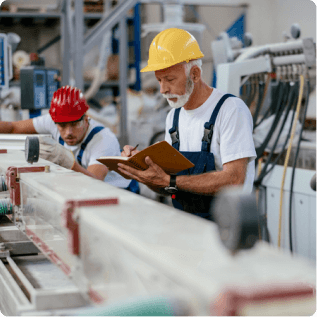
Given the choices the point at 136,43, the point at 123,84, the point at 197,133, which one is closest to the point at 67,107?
the point at 197,133

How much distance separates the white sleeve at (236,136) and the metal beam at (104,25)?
2.65 meters

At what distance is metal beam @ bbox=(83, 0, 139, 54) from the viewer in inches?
163

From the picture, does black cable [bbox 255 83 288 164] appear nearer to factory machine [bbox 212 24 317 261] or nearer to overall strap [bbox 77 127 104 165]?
factory machine [bbox 212 24 317 261]

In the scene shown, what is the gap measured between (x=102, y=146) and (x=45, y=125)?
18.6 inches

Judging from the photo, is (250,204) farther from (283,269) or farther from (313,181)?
(313,181)

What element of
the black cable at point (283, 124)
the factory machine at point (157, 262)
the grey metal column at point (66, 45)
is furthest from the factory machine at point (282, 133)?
the factory machine at point (157, 262)

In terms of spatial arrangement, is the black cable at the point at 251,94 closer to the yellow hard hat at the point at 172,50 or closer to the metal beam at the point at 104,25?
the metal beam at the point at 104,25

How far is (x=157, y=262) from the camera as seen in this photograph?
2.14ft

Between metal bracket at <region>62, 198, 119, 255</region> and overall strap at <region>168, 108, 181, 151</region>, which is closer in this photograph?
metal bracket at <region>62, 198, 119, 255</region>

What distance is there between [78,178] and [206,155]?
65cm

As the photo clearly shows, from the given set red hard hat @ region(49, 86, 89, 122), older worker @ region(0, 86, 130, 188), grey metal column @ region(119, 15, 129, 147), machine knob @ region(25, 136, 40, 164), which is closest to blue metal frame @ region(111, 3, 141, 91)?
grey metal column @ region(119, 15, 129, 147)

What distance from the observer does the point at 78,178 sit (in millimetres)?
1264

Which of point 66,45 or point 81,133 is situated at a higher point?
point 66,45

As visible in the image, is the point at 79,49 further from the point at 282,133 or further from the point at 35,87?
the point at 282,133
